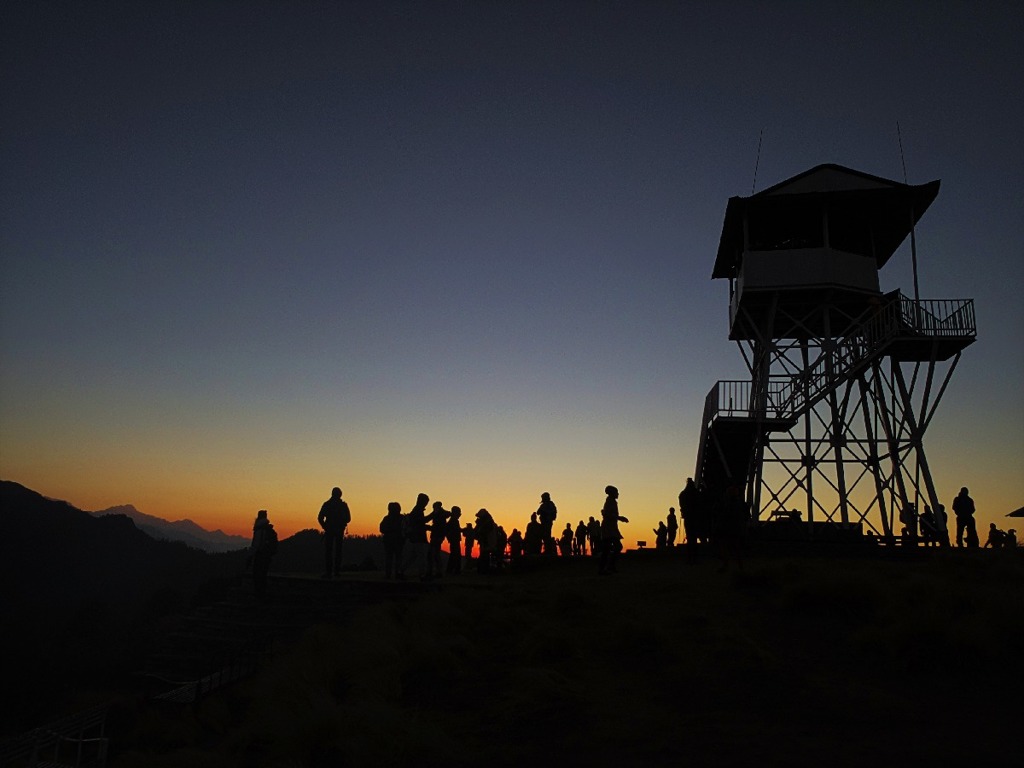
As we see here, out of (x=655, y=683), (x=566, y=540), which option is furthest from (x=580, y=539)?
(x=655, y=683)

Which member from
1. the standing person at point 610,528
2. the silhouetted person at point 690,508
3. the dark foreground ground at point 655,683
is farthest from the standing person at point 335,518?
the silhouetted person at point 690,508

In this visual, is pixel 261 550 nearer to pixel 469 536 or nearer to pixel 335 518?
pixel 335 518

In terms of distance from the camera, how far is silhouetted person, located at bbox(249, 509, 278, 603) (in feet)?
55.1

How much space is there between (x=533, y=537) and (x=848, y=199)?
16.4 m

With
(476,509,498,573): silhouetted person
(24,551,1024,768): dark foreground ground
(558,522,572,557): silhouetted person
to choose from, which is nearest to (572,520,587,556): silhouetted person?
(558,522,572,557): silhouetted person

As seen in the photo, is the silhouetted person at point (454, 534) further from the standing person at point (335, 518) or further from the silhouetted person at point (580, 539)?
the silhouetted person at point (580, 539)

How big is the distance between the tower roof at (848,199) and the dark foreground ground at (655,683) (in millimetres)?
15267

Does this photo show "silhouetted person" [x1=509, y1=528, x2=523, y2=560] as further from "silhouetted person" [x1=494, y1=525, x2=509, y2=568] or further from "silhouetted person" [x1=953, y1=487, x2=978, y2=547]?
"silhouetted person" [x1=953, y1=487, x2=978, y2=547]

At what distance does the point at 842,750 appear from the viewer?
583cm

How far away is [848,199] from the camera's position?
2505cm

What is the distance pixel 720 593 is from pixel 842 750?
6741 millimetres

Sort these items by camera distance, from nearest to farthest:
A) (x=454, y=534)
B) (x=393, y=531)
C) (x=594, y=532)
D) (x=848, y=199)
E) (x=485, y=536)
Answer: (x=393, y=531)
(x=454, y=534)
(x=485, y=536)
(x=848, y=199)
(x=594, y=532)

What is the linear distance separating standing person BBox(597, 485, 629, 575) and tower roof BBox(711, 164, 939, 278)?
45.8 feet

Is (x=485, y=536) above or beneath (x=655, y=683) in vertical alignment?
above
